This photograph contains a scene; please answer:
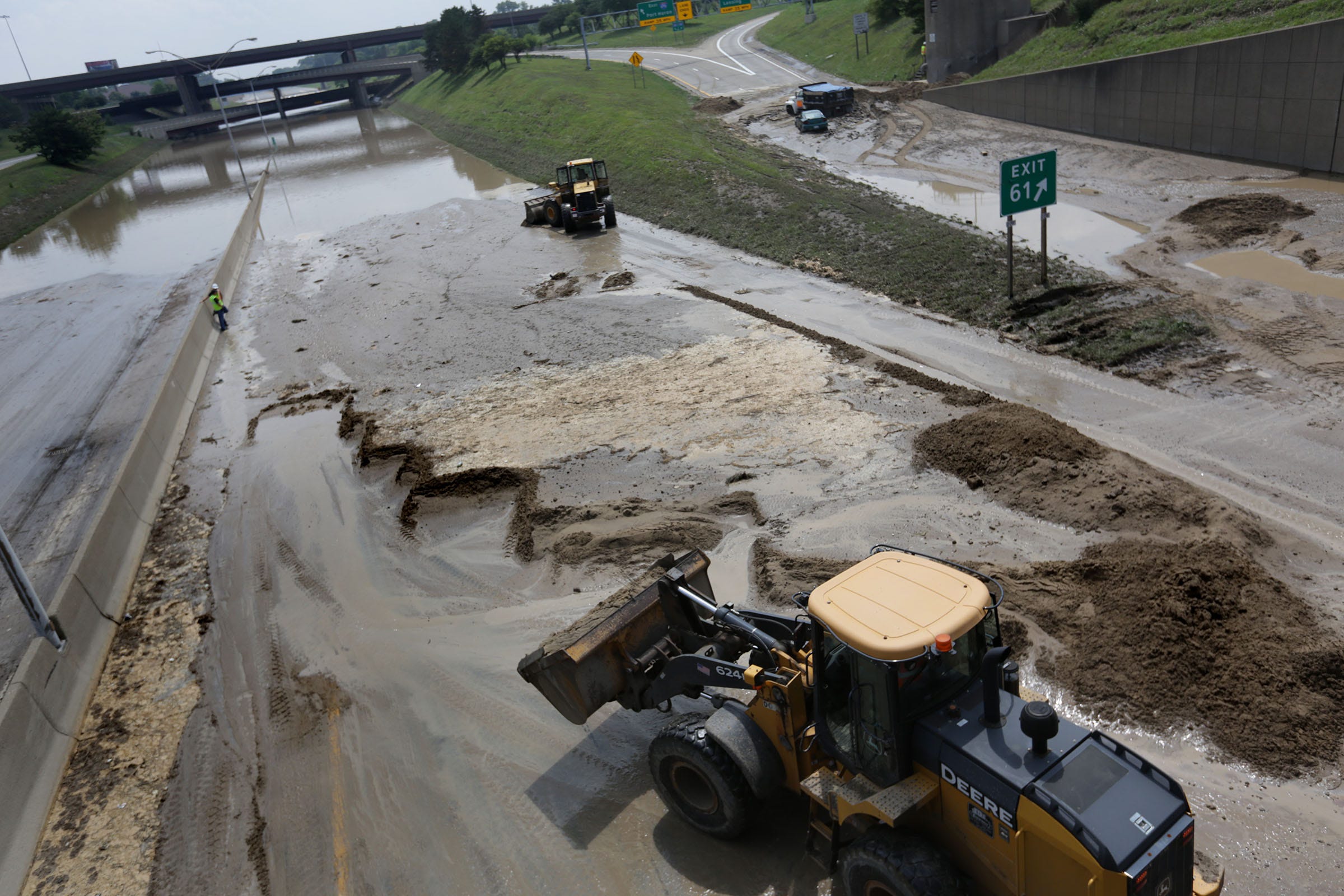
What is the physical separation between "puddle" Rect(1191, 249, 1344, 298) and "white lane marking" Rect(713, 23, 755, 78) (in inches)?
1883

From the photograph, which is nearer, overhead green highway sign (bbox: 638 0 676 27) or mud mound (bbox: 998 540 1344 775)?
mud mound (bbox: 998 540 1344 775)

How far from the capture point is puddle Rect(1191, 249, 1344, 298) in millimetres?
17422

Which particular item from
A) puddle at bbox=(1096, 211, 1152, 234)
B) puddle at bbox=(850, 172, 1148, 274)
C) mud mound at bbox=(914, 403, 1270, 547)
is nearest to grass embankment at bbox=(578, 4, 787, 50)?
puddle at bbox=(850, 172, 1148, 274)

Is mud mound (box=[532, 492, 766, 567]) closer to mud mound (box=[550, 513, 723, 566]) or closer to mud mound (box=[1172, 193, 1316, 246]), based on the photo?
mud mound (box=[550, 513, 723, 566])

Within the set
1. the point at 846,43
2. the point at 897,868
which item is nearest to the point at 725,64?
the point at 846,43

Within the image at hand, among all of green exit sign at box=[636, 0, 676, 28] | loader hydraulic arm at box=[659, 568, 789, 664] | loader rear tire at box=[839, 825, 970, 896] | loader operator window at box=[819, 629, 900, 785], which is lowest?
loader rear tire at box=[839, 825, 970, 896]

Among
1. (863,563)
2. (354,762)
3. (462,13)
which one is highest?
(462,13)

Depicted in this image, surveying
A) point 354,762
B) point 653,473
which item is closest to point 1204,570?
point 653,473

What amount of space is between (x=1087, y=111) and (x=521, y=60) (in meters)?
61.8

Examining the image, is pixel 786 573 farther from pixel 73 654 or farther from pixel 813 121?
pixel 813 121

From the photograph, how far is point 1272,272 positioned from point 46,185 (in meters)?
71.7

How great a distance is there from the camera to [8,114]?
301 feet

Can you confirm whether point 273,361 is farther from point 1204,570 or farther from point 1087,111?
point 1087,111

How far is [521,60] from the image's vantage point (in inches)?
3246
